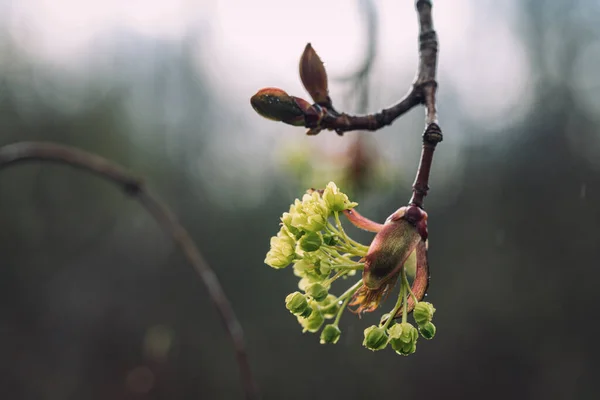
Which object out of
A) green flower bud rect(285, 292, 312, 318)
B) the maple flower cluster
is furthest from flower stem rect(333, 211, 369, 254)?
A: green flower bud rect(285, 292, 312, 318)

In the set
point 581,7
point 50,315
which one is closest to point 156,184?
point 50,315

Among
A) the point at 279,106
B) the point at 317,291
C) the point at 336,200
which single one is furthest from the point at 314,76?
the point at 317,291

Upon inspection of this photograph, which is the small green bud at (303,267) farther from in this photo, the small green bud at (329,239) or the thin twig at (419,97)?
the thin twig at (419,97)

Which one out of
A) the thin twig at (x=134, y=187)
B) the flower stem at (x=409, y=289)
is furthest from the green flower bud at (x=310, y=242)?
the thin twig at (x=134, y=187)

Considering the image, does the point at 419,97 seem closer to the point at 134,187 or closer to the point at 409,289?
the point at 409,289

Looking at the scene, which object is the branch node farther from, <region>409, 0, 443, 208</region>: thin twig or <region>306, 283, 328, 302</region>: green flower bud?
<region>306, 283, 328, 302</region>: green flower bud
